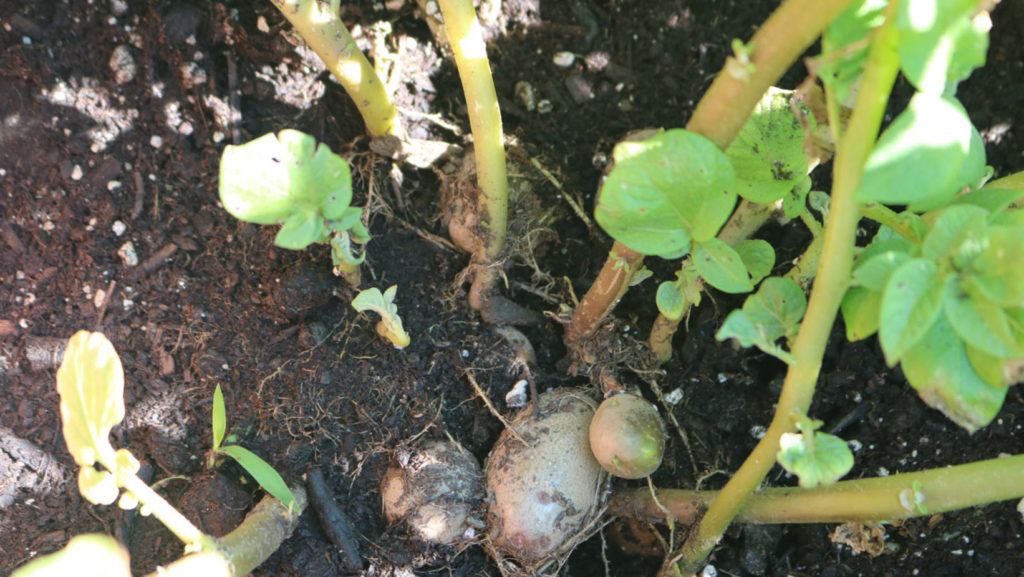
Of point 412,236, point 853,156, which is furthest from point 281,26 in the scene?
point 853,156

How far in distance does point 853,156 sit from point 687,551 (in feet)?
2.18

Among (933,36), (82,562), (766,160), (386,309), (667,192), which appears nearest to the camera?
(933,36)

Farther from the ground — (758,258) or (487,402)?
(758,258)

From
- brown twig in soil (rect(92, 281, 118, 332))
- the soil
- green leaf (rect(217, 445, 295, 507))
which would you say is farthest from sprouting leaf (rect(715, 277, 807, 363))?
brown twig in soil (rect(92, 281, 118, 332))

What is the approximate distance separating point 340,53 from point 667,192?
1.87ft

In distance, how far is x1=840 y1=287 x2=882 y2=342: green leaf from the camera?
0.79m

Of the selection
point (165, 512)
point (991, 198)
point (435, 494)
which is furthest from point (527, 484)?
point (991, 198)

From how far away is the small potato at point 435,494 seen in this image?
116 centimetres

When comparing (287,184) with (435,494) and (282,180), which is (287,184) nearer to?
(282,180)

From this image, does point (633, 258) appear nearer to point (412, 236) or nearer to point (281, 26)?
point (412, 236)

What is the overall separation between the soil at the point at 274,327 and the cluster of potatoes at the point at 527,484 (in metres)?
0.05

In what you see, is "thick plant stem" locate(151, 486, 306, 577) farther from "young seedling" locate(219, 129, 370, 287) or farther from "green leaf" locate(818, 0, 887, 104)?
"green leaf" locate(818, 0, 887, 104)

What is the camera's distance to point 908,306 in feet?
2.28

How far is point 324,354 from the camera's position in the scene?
48.3 inches
